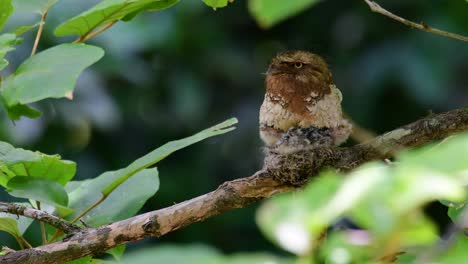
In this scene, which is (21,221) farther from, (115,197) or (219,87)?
(219,87)

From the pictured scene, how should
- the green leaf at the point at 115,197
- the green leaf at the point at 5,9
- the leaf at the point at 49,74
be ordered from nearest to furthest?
the leaf at the point at 49,74
the green leaf at the point at 5,9
the green leaf at the point at 115,197

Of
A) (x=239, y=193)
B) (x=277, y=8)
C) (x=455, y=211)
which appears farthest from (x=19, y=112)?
(x=277, y=8)

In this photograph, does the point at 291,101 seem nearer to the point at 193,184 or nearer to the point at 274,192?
the point at 274,192

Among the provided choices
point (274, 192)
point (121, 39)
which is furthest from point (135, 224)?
point (121, 39)

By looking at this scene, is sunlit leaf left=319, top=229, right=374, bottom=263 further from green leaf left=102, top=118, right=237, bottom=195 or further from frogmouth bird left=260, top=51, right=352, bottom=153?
frogmouth bird left=260, top=51, right=352, bottom=153

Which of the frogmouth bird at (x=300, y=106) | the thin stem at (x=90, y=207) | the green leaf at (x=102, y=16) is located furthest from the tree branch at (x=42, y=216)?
the frogmouth bird at (x=300, y=106)

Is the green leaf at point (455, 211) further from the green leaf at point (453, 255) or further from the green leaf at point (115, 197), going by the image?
the green leaf at point (453, 255)
